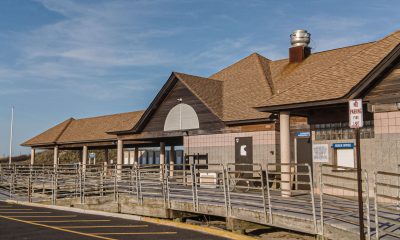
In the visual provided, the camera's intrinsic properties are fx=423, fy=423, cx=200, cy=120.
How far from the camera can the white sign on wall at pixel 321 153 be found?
17.0 meters

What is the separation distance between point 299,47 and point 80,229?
679 inches

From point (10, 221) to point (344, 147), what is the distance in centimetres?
1240

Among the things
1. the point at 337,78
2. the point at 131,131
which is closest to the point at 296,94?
the point at 337,78

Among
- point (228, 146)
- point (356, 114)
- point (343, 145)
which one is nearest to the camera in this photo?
point (356, 114)

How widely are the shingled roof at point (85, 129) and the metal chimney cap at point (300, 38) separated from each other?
12.2 metres

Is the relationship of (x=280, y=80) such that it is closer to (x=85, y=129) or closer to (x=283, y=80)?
(x=283, y=80)

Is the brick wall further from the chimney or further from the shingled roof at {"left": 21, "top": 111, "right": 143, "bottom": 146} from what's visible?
the shingled roof at {"left": 21, "top": 111, "right": 143, "bottom": 146}

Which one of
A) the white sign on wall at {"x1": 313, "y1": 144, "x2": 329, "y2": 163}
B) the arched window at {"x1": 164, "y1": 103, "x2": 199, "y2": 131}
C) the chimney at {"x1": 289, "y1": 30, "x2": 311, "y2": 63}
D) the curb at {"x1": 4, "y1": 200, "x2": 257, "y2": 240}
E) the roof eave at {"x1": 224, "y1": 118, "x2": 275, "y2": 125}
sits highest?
the chimney at {"x1": 289, "y1": 30, "x2": 311, "y2": 63}

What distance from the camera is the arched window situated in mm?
24719

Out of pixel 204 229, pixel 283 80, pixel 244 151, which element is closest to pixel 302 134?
pixel 244 151

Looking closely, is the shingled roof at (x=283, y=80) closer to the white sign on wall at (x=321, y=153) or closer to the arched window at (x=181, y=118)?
the arched window at (x=181, y=118)

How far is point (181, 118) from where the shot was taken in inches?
1009

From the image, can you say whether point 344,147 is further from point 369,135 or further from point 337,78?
point 337,78

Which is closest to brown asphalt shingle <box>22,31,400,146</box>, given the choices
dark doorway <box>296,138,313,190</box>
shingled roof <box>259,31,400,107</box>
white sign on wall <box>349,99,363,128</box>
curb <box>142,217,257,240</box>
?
shingled roof <box>259,31,400,107</box>
